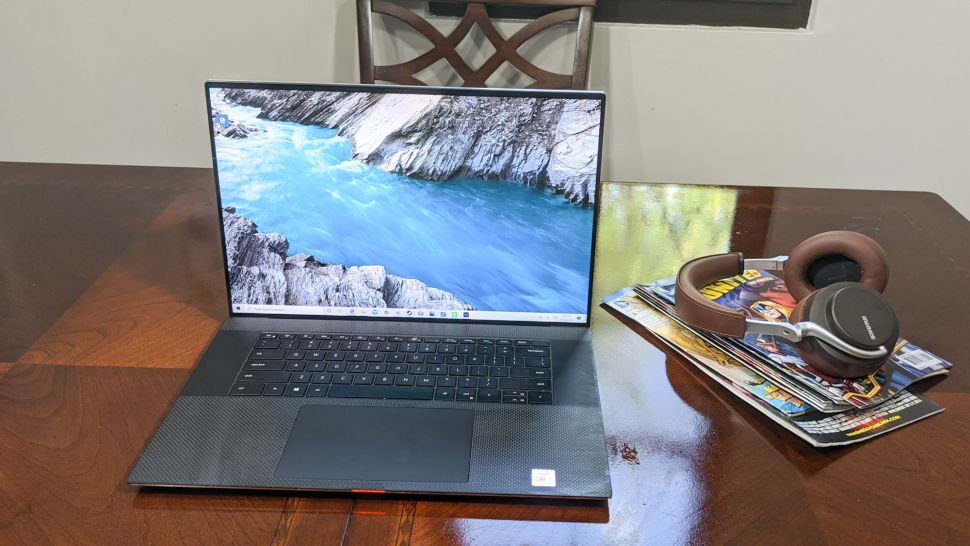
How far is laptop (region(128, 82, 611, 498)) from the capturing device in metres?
0.75

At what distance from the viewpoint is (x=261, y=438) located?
72cm

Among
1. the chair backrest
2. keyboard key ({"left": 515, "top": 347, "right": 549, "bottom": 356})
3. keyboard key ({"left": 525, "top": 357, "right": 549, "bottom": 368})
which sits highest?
the chair backrest

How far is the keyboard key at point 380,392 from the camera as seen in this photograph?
2.56 feet

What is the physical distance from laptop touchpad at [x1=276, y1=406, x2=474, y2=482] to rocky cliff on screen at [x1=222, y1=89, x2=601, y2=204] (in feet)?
0.88

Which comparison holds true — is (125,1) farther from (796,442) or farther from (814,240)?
(796,442)

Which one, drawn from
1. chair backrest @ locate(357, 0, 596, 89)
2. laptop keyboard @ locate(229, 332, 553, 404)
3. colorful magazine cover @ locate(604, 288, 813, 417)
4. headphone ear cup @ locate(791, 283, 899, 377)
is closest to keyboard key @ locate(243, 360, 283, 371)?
laptop keyboard @ locate(229, 332, 553, 404)

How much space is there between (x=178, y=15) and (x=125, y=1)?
0.12 meters

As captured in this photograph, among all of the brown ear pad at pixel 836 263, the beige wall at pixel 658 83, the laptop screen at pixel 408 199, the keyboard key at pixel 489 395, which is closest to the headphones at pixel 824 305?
the brown ear pad at pixel 836 263

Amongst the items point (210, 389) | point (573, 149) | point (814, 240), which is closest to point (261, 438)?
point (210, 389)

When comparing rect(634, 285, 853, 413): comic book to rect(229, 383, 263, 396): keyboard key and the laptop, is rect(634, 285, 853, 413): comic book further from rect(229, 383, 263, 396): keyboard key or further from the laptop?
rect(229, 383, 263, 396): keyboard key

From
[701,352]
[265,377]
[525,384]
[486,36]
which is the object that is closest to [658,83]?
[486,36]

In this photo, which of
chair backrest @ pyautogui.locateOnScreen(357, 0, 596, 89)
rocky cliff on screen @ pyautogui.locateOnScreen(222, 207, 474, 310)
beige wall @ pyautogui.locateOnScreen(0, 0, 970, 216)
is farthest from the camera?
beige wall @ pyautogui.locateOnScreen(0, 0, 970, 216)

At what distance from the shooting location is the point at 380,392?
2.57 feet

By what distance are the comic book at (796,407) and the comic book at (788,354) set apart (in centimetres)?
2
